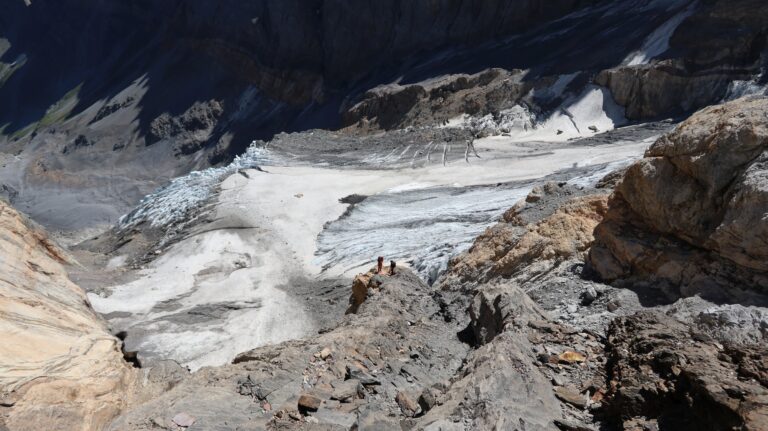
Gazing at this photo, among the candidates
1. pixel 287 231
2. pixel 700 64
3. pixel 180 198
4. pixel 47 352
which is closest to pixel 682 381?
pixel 47 352

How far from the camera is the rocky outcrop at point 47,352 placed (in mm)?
6254

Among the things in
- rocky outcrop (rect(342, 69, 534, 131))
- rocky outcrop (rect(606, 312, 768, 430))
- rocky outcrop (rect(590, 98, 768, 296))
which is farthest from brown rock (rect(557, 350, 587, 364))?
rocky outcrop (rect(342, 69, 534, 131))

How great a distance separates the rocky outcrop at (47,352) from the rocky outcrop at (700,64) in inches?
968

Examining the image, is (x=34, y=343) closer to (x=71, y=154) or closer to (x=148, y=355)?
(x=148, y=355)

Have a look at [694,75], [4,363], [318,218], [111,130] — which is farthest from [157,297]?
[111,130]

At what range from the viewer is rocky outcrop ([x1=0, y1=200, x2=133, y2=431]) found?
6254 mm

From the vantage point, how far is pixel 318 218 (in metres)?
20.8

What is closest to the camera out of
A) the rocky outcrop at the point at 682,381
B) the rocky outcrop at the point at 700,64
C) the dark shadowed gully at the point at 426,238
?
the rocky outcrop at the point at 682,381

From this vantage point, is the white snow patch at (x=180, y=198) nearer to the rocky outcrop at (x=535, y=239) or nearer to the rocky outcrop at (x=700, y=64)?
the rocky outcrop at (x=535, y=239)

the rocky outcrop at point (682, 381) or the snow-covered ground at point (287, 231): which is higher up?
the rocky outcrop at point (682, 381)

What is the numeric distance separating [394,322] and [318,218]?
12614 mm

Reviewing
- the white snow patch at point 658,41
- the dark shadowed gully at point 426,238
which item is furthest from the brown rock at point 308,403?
the white snow patch at point 658,41

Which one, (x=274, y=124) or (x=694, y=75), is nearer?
(x=694, y=75)

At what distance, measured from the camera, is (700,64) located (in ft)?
84.1
